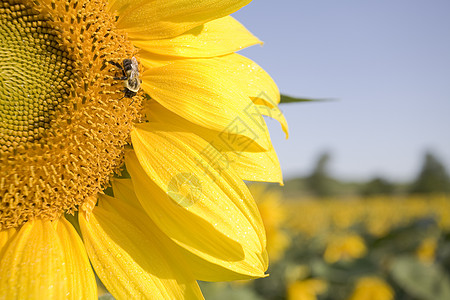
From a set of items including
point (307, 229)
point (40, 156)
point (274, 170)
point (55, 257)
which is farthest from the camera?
point (307, 229)

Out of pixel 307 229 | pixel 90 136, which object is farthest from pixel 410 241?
pixel 307 229

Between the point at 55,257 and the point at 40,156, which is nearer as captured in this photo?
the point at 55,257

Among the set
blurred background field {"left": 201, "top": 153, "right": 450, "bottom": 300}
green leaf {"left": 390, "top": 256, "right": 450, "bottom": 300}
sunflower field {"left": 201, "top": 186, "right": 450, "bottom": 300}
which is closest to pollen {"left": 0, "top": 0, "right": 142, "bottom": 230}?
blurred background field {"left": 201, "top": 153, "right": 450, "bottom": 300}

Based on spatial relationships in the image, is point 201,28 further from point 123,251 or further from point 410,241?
point 410,241

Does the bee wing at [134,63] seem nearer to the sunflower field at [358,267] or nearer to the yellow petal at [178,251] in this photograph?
the yellow petal at [178,251]

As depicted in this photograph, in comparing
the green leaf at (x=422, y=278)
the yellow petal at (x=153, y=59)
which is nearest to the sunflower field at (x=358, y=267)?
the green leaf at (x=422, y=278)

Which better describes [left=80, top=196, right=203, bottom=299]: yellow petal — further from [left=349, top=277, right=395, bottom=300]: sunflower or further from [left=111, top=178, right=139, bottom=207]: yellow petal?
[left=349, top=277, right=395, bottom=300]: sunflower

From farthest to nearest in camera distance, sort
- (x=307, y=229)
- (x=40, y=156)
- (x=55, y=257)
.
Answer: (x=307, y=229) → (x=40, y=156) → (x=55, y=257)
